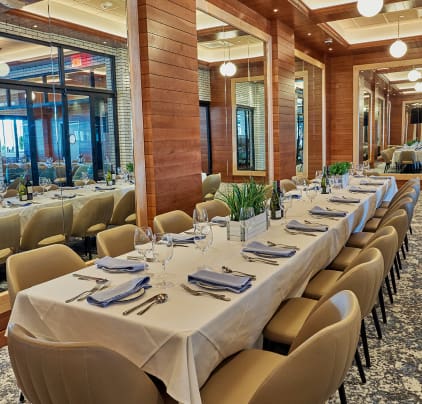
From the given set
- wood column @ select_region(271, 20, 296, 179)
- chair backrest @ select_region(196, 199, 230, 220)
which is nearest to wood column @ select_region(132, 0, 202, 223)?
chair backrest @ select_region(196, 199, 230, 220)

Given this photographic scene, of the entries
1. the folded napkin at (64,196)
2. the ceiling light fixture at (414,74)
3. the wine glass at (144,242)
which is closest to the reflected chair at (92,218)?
the folded napkin at (64,196)

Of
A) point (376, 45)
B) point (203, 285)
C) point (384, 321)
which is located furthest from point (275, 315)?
point (376, 45)

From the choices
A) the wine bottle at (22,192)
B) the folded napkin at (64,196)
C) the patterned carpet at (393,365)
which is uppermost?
the wine bottle at (22,192)

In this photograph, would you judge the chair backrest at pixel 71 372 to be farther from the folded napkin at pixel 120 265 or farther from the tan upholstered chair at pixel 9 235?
the tan upholstered chair at pixel 9 235

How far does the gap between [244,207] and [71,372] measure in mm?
1688

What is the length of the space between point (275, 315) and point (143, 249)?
80 cm

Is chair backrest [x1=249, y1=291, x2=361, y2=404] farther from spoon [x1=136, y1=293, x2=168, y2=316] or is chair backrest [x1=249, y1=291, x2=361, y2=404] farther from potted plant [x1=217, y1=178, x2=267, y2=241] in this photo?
potted plant [x1=217, y1=178, x2=267, y2=241]

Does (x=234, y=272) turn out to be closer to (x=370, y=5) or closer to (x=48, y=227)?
(x=48, y=227)

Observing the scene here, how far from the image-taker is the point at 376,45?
9203mm

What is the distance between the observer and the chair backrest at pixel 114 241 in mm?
2805

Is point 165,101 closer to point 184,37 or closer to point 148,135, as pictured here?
point 148,135

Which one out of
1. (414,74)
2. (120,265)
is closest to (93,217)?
(120,265)

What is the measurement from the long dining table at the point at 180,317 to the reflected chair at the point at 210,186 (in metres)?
2.70

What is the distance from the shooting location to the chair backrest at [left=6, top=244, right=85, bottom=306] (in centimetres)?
232
